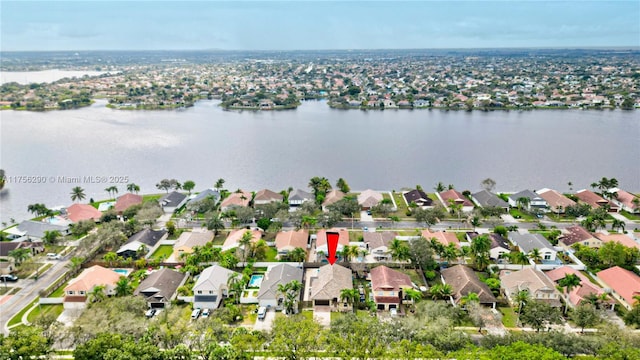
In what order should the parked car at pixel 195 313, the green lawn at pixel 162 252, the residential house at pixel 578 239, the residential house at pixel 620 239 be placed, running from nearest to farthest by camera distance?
Answer: the parked car at pixel 195 313 < the residential house at pixel 620 239 < the residential house at pixel 578 239 < the green lawn at pixel 162 252

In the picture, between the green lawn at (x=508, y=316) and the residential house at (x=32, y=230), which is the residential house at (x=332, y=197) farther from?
the residential house at (x=32, y=230)

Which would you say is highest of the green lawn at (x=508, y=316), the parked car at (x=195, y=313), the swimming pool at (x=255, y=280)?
the swimming pool at (x=255, y=280)

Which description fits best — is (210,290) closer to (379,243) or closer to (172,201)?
(379,243)

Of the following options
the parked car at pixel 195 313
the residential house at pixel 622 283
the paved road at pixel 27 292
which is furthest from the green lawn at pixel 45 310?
the residential house at pixel 622 283

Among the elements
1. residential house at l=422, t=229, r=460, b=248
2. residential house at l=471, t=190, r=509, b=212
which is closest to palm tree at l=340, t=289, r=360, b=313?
residential house at l=422, t=229, r=460, b=248

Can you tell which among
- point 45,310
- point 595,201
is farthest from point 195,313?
point 595,201

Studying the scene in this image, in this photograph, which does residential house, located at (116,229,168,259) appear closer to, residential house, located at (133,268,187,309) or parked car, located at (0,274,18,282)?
residential house, located at (133,268,187,309)

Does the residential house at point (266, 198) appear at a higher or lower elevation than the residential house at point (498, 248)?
higher
